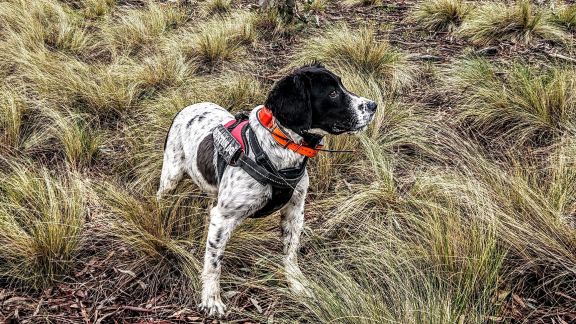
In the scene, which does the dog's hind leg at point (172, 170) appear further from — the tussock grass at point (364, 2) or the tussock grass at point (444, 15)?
the tussock grass at point (364, 2)

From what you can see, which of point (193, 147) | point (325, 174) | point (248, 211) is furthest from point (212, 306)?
point (325, 174)

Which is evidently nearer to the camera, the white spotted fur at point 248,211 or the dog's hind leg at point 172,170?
the white spotted fur at point 248,211

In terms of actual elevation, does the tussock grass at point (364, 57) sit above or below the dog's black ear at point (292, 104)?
below

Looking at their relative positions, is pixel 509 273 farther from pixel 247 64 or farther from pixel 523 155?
pixel 247 64

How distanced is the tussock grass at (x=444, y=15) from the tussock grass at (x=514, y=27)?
32 cm

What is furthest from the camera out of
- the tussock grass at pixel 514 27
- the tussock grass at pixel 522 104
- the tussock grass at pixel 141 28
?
the tussock grass at pixel 141 28

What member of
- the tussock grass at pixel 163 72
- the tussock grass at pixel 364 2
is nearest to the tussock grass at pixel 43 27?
the tussock grass at pixel 163 72

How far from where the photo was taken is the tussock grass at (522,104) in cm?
417

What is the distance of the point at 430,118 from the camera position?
4.61 m

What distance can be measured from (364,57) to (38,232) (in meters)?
3.88

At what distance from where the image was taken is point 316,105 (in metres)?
2.72

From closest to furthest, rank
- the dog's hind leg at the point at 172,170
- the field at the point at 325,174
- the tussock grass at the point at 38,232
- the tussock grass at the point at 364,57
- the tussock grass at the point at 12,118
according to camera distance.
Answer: the field at the point at 325,174, the tussock grass at the point at 38,232, the dog's hind leg at the point at 172,170, the tussock grass at the point at 12,118, the tussock grass at the point at 364,57

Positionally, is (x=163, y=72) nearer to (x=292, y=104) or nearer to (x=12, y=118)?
(x=12, y=118)

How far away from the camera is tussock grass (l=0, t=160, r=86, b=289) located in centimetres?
291
